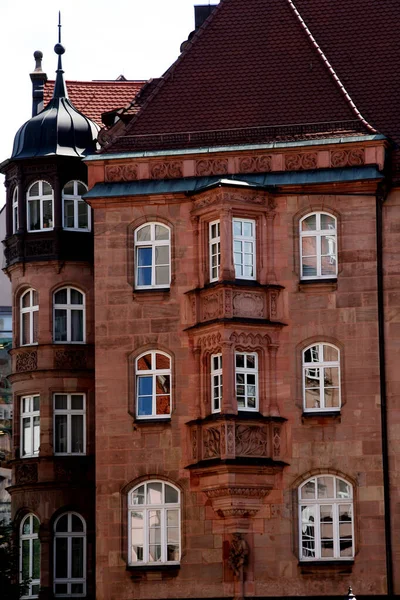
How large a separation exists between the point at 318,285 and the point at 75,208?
8012mm

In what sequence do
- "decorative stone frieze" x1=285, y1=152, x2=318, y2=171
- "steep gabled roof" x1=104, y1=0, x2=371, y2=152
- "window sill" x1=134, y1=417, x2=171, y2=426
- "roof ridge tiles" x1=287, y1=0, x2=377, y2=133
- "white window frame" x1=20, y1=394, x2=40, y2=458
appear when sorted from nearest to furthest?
1. "window sill" x1=134, y1=417, x2=171, y2=426
2. "decorative stone frieze" x1=285, y1=152, x2=318, y2=171
3. "roof ridge tiles" x1=287, y1=0, x2=377, y2=133
4. "steep gabled roof" x1=104, y1=0, x2=371, y2=152
5. "white window frame" x1=20, y1=394, x2=40, y2=458

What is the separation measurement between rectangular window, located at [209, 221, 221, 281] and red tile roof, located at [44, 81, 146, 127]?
8866mm

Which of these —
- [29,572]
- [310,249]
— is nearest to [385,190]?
[310,249]

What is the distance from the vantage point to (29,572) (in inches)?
2194

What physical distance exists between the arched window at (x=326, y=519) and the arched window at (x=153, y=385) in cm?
412

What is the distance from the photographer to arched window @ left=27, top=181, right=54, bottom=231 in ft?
187

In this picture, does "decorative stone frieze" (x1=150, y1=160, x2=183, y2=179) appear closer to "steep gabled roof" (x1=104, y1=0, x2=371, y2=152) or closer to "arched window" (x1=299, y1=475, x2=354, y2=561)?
"steep gabled roof" (x1=104, y1=0, x2=371, y2=152)

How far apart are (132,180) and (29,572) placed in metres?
10.7

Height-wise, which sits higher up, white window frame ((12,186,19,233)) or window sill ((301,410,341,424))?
white window frame ((12,186,19,233))

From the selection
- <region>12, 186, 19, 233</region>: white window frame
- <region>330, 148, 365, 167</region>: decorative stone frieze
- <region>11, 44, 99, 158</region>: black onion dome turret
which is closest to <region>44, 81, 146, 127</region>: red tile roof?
<region>11, 44, 99, 158</region>: black onion dome turret

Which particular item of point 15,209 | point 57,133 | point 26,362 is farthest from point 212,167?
point 26,362

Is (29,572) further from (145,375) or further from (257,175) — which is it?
(257,175)

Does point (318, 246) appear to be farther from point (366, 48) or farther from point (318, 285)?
point (366, 48)

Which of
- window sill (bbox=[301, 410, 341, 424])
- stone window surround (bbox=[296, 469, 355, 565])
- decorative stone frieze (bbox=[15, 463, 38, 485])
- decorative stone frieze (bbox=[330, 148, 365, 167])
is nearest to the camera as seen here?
stone window surround (bbox=[296, 469, 355, 565])
